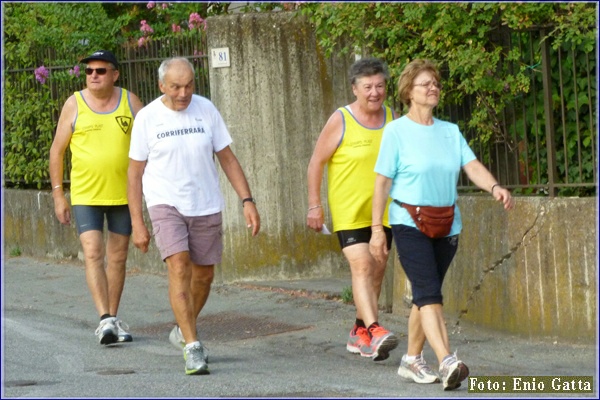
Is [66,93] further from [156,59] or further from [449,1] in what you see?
[449,1]

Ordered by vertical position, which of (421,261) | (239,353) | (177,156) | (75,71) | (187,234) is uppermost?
(75,71)

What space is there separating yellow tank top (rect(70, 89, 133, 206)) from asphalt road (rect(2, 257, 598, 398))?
1.00 m

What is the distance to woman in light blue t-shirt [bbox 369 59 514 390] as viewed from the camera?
22.1ft

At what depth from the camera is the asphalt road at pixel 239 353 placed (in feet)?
22.1

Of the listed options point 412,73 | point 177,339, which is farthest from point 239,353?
point 412,73

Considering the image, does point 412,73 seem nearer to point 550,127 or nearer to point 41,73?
point 550,127

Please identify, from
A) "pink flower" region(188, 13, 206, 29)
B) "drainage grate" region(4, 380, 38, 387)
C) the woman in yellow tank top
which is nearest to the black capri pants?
the woman in yellow tank top

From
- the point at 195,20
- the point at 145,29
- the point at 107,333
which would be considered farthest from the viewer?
the point at 145,29

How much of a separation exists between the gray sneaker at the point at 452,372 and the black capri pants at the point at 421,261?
36 centimetres

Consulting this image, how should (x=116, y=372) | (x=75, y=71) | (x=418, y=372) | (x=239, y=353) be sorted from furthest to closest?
(x=75, y=71)
(x=239, y=353)
(x=116, y=372)
(x=418, y=372)

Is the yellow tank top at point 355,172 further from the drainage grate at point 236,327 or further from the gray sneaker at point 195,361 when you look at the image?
the drainage grate at point 236,327

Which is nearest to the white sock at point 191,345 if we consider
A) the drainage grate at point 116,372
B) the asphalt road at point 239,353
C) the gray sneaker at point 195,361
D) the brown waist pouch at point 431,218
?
the gray sneaker at point 195,361

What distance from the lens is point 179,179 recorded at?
7473mm

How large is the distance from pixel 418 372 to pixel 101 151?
287 centimetres
